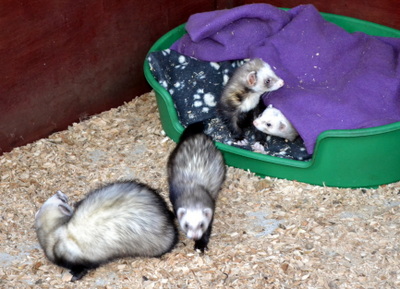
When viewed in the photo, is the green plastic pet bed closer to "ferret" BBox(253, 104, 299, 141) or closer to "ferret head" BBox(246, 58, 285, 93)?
"ferret" BBox(253, 104, 299, 141)

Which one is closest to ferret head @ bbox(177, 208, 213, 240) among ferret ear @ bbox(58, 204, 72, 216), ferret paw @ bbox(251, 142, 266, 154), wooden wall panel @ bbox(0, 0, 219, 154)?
ferret ear @ bbox(58, 204, 72, 216)

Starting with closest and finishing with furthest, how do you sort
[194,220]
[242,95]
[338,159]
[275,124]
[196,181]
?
[194,220] < [196,181] < [338,159] < [275,124] < [242,95]

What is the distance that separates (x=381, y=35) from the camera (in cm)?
450

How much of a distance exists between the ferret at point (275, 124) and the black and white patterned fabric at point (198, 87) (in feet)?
0.30

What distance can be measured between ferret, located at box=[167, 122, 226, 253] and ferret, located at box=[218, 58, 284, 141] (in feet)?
0.90

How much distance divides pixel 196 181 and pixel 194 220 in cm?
34

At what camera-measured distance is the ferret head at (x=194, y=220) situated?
126 inches

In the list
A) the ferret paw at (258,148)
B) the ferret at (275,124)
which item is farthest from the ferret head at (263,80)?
the ferret paw at (258,148)

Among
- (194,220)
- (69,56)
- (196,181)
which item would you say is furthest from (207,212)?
(69,56)

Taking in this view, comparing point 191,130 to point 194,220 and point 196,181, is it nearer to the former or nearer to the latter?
point 196,181

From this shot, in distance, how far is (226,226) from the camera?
11.5ft

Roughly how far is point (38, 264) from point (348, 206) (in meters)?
1.73

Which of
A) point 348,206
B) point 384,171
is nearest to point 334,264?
point 348,206

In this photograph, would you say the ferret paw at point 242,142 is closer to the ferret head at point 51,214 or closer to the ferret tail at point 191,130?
the ferret tail at point 191,130
